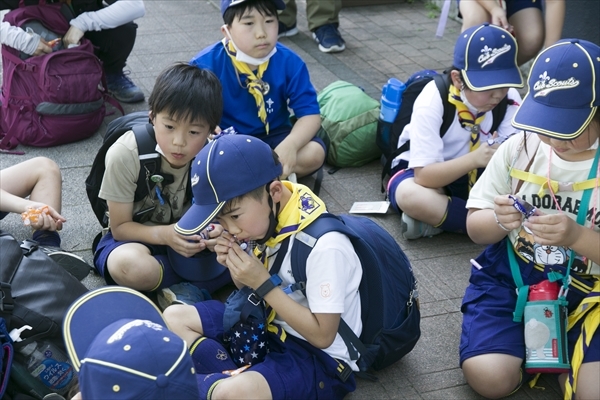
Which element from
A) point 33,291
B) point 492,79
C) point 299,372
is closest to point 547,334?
point 299,372

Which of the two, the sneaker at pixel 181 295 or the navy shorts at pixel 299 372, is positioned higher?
the navy shorts at pixel 299 372

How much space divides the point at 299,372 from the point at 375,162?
7.32ft

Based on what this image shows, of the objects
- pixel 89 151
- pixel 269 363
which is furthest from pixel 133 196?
pixel 89 151

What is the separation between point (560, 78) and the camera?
2.64 metres

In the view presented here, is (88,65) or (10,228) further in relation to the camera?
(88,65)

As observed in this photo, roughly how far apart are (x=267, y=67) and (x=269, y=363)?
5.95 feet

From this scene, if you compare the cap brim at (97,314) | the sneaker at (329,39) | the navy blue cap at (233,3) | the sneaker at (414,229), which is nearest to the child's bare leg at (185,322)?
the cap brim at (97,314)

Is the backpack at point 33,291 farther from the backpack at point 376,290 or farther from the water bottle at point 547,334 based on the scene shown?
the water bottle at point 547,334

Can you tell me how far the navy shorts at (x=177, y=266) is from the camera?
330cm

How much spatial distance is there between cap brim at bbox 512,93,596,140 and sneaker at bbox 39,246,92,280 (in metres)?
1.84

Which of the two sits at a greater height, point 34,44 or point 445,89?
point 445,89

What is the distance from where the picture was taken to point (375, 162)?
15.4 ft

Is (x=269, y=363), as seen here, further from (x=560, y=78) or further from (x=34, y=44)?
(x=34, y=44)

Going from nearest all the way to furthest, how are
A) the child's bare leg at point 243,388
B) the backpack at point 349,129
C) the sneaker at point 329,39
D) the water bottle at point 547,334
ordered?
1. the child's bare leg at point 243,388
2. the water bottle at point 547,334
3. the backpack at point 349,129
4. the sneaker at point 329,39
